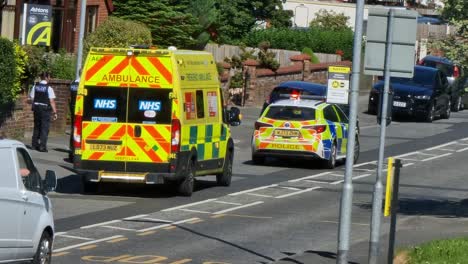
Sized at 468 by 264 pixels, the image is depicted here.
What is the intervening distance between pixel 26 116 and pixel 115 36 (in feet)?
17.7

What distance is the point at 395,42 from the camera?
16.6 m

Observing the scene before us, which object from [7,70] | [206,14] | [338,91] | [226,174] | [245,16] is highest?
[245,16]

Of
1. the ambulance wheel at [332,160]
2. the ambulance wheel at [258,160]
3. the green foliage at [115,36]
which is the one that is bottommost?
the ambulance wheel at [258,160]

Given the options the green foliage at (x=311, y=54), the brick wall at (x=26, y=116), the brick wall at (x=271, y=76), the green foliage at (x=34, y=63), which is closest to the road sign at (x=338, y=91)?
the brick wall at (x=26, y=116)

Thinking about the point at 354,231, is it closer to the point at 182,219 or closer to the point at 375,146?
the point at 182,219

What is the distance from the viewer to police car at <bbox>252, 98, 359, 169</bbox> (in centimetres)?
3056

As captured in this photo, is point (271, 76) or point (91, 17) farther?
point (271, 76)

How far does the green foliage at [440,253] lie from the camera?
1656 centimetres

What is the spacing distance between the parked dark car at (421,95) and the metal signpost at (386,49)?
28170 millimetres

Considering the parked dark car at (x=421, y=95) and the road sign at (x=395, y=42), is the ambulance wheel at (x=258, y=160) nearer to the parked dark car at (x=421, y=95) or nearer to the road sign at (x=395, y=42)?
the parked dark car at (x=421, y=95)

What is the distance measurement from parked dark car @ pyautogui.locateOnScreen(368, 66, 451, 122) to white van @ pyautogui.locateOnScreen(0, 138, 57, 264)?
30.3 metres

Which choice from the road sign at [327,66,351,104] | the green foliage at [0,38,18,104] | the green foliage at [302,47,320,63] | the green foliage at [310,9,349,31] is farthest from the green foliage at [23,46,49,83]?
the green foliage at [310,9,349,31]

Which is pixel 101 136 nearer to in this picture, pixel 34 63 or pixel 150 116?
pixel 150 116

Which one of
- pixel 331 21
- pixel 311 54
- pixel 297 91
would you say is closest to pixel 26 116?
pixel 297 91
